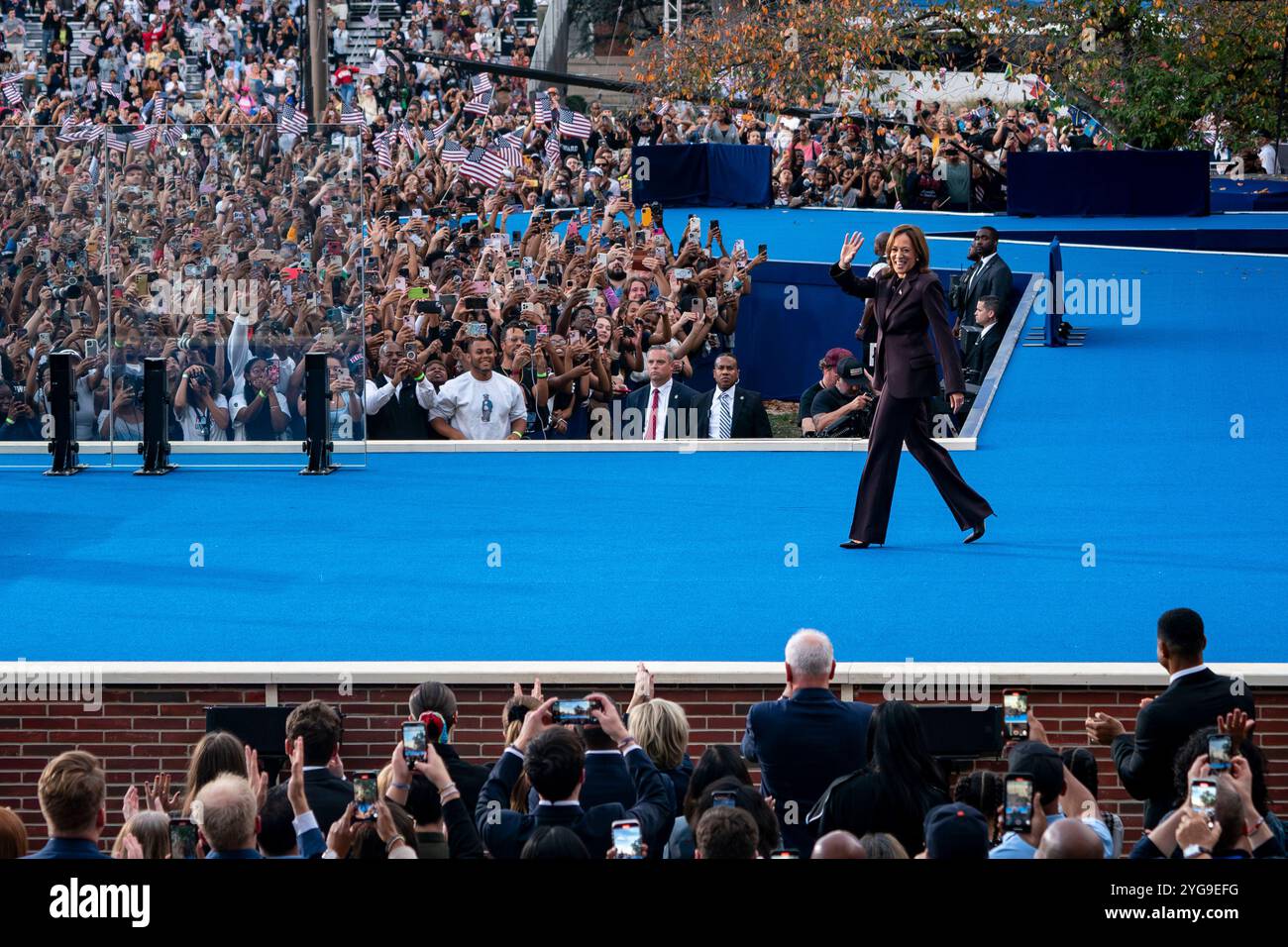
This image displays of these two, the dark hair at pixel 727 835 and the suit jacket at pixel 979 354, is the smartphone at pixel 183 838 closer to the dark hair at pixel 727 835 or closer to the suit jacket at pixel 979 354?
the dark hair at pixel 727 835

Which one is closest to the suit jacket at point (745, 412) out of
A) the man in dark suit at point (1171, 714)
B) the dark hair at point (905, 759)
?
the man in dark suit at point (1171, 714)

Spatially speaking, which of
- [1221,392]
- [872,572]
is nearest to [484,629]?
[872,572]

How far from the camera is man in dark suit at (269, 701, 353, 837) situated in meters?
6.67

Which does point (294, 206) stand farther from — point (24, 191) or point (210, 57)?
point (210, 57)

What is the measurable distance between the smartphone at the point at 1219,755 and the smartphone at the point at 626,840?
178 cm

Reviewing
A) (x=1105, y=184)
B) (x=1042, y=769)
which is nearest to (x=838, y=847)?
(x=1042, y=769)

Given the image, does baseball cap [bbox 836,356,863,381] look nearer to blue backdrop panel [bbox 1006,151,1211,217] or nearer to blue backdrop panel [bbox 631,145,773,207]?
blue backdrop panel [bbox 1006,151,1211,217]

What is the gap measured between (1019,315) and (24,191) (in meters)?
10.3

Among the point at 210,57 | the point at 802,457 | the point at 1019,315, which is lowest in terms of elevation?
the point at 802,457

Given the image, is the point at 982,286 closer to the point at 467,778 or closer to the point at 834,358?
the point at 834,358

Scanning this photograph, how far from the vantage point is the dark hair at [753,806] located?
596cm

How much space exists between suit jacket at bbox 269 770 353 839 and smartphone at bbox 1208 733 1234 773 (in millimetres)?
2859

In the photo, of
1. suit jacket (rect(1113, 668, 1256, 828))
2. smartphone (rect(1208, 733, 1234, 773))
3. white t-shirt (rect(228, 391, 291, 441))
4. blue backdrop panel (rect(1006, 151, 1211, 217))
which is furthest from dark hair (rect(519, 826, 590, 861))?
blue backdrop panel (rect(1006, 151, 1211, 217))
